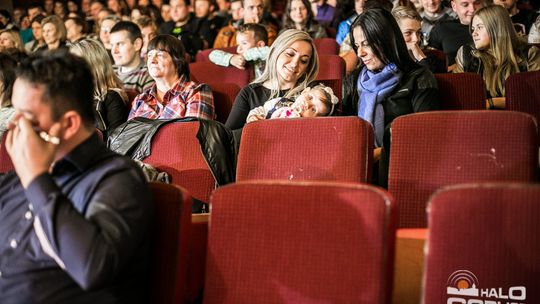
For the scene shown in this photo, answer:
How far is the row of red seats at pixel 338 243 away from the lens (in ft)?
3.28

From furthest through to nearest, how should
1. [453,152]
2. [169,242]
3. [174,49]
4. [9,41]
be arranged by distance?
[9,41]
[174,49]
[453,152]
[169,242]

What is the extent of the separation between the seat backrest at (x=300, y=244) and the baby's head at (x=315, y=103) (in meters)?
0.81

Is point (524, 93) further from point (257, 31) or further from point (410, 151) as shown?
point (257, 31)

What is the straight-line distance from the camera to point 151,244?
3.66ft

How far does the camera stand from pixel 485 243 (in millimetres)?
1021

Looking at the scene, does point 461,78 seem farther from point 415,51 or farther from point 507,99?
point 415,51

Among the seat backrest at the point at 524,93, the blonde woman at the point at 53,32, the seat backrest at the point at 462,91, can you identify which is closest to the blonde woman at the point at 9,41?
the blonde woman at the point at 53,32

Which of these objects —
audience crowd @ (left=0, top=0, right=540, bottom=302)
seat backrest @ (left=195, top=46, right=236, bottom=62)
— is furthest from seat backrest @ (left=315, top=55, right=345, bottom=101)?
seat backrest @ (left=195, top=46, right=236, bottom=62)

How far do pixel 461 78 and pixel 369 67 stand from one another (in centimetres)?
26

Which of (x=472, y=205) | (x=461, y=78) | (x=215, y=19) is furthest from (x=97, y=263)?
(x=215, y=19)

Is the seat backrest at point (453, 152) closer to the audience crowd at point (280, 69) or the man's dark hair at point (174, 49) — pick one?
the audience crowd at point (280, 69)

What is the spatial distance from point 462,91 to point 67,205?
1308 mm

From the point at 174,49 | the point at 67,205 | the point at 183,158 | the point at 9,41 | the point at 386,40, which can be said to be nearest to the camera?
the point at 67,205

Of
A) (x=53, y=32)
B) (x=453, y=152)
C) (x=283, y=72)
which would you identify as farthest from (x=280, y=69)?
(x=53, y=32)
